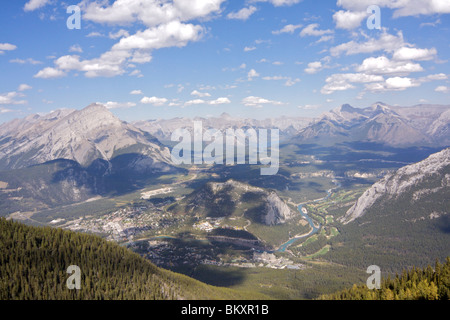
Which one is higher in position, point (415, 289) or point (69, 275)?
point (415, 289)

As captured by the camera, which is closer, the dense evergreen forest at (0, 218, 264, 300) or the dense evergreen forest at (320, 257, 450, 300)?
the dense evergreen forest at (320, 257, 450, 300)

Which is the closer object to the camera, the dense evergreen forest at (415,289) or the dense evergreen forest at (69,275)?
the dense evergreen forest at (415,289)

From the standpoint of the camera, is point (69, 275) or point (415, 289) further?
point (69, 275)

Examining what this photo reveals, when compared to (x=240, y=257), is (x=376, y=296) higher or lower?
higher

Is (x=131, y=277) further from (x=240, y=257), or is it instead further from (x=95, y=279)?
(x=240, y=257)

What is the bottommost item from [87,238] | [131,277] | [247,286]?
[247,286]
